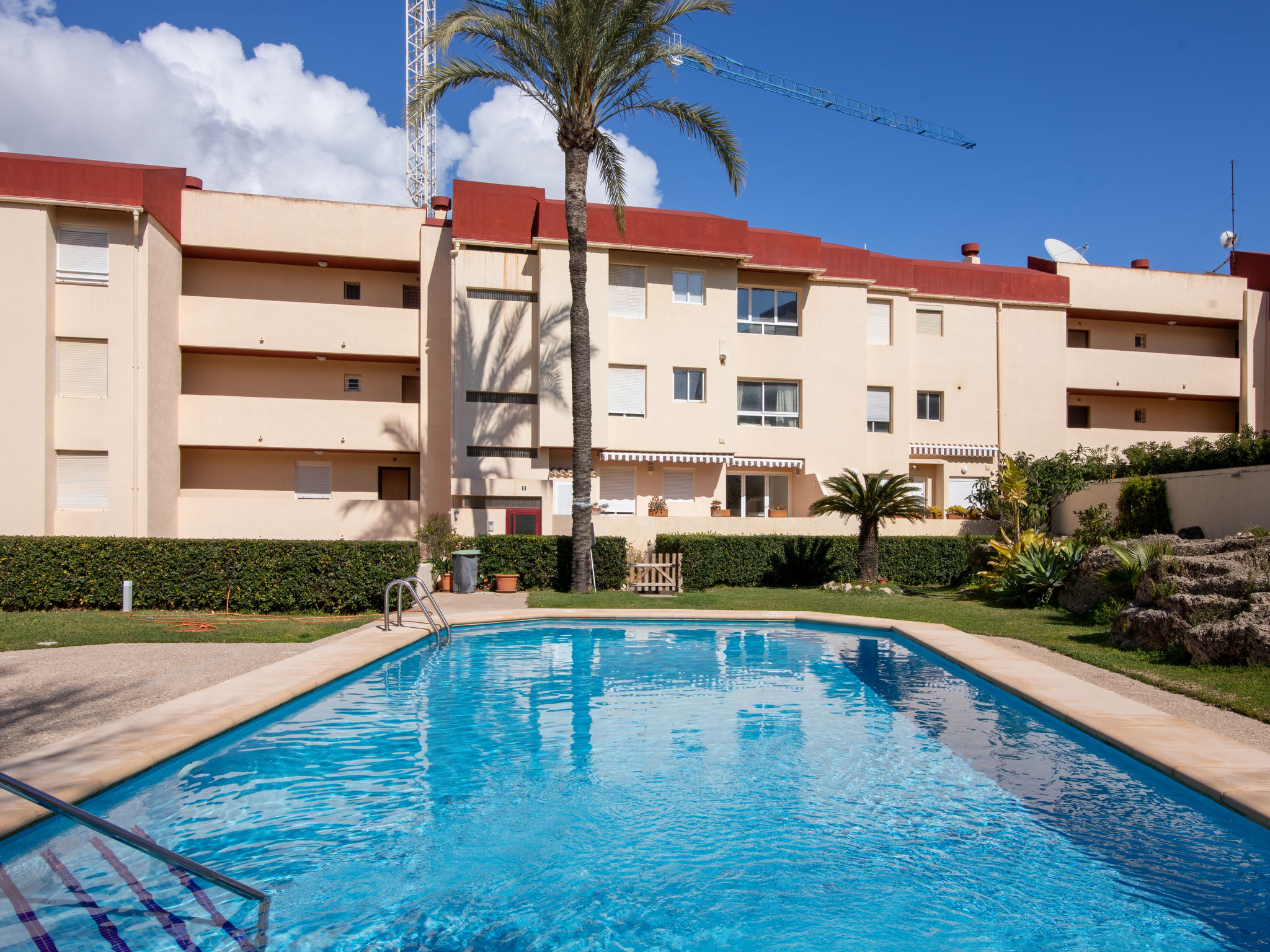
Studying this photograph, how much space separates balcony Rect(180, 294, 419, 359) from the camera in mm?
26578

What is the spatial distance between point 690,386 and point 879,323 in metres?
8.44

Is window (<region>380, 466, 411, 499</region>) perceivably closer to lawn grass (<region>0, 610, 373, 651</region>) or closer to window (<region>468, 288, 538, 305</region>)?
window (<region>468, 288, 538, 305</region>)

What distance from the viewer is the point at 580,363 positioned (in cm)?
1970

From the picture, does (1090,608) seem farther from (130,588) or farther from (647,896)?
(130,588)

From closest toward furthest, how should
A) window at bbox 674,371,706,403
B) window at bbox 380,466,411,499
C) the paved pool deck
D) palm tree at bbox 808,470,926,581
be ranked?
the paved pool deck < palm tree at bbox 808,470,926,581 < window at bbox 674,371,706,403 < window at bbox 380,466,411,499

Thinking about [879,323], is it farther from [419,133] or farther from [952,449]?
[419,133]

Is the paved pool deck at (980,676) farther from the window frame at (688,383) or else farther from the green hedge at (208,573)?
the window frame at (688,383)

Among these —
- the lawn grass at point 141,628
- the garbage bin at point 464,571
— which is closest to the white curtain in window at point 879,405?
the garbage bin at point 464,571

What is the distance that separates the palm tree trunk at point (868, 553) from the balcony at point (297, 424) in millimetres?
14895

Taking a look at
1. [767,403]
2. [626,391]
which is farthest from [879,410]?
[626,391]

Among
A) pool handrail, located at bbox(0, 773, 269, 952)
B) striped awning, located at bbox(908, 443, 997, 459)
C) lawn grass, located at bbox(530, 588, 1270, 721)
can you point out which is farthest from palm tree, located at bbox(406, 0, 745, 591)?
pool handrail, located at bbox(0, 773, 269, 952)

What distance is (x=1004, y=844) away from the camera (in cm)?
572

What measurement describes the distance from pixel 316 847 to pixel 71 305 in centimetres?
2337

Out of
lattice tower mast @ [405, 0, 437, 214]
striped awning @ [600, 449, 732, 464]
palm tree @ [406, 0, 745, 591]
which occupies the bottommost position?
striped awning @ [600, 449, 732, 464]
